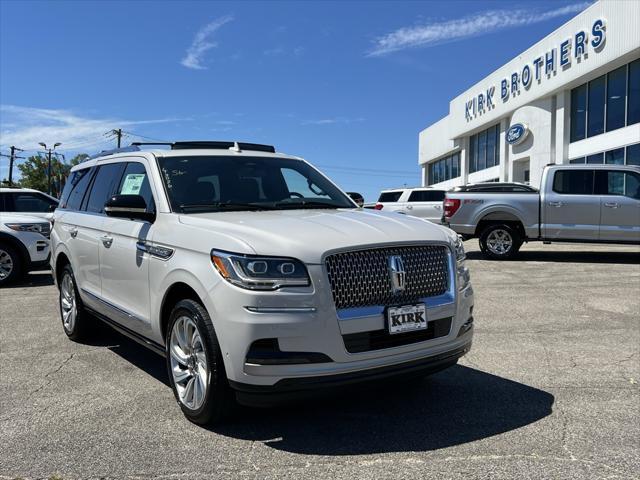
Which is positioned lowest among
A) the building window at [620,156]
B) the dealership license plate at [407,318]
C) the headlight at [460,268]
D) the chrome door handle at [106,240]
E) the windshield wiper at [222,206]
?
the dealership license plate at [407,318]

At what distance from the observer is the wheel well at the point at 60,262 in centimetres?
633

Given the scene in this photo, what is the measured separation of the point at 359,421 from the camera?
389cm

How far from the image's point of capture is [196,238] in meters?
3.72

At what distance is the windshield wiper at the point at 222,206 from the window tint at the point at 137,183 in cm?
20

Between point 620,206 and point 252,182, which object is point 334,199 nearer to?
point 252,182

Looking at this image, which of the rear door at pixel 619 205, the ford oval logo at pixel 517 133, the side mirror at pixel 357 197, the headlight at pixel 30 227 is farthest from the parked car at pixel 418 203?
the side mirror at pixel 357 197

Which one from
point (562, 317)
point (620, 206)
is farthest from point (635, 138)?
point (562, 317)

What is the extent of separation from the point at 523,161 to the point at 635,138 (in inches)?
Result: 373

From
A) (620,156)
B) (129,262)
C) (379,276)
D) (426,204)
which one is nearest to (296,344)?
(379,276)

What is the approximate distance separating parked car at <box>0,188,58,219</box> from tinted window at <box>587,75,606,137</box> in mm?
19840

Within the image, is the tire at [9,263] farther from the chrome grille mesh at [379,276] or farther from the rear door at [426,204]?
the rear door at [426,204]

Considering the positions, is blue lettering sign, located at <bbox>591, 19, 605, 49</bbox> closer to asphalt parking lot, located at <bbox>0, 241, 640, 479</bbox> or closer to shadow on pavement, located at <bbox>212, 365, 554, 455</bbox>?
asphalt parking lot, located at <bbox>0, 241, 640, 479</bbox>

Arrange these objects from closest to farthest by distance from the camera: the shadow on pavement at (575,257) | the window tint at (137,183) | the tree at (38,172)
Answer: the window tint at (137,183) < the shadow on pavement at (575,257) < the tree at (38,172)

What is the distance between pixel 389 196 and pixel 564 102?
931 centimetres
